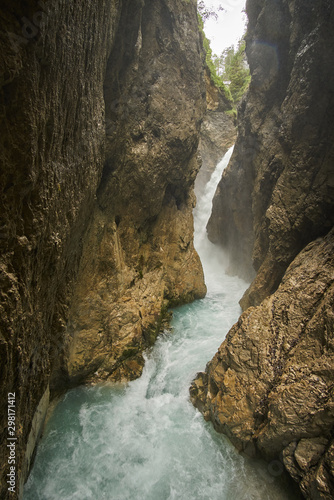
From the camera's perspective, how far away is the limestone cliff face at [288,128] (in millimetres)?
6945

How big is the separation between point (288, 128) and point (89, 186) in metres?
6.34

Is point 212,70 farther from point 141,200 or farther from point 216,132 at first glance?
point 141,200

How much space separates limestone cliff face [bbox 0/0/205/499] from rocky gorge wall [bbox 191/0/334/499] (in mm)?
2604

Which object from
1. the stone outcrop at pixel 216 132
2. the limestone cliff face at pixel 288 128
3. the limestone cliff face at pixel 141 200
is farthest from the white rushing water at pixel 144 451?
the stone outcrop at pixel 216 132

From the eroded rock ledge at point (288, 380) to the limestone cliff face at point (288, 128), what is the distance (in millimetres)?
1337

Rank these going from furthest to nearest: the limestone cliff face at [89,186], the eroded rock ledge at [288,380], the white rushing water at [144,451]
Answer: the white rushing water at [144,451]
the eroded rock ledge at [288,380]
the limestone cliff face at [89,186]

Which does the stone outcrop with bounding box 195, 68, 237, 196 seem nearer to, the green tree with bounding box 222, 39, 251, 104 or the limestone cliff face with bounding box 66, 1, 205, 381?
the green tree with bounding box 222, 39, 251, 104

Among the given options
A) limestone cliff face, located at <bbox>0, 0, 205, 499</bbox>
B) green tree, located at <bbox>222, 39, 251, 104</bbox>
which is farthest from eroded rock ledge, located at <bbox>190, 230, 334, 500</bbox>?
green tree, located at <bbox>222, 39, 251, 104</bbox>

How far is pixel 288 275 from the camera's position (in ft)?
21.1

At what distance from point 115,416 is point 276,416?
11.1 ft

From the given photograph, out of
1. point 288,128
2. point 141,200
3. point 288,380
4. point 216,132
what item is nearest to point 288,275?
point 288,380

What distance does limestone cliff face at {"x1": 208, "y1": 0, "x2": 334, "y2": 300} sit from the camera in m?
6.95

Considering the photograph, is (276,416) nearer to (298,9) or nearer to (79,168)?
(79,168)

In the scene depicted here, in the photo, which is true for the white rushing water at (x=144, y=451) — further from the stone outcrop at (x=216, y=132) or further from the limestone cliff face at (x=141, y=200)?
the stone outcrop at (x=216, y=132)
